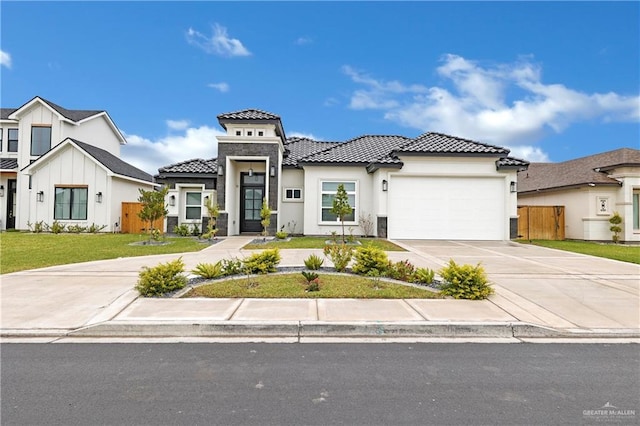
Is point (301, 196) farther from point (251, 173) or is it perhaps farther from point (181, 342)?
point (181, 342)

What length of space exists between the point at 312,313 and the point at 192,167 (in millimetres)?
16258

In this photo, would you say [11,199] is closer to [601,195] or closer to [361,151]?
[361,151]

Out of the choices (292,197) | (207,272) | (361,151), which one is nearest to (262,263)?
(207,272)

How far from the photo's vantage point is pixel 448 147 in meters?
16.4

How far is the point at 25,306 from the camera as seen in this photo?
5684 millimetres

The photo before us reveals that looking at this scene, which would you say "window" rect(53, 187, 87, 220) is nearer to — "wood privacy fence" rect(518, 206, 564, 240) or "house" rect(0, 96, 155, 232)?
"house" rect(0, 96, 155, 232)

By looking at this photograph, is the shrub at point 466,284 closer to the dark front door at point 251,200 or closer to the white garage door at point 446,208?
the white garage door at point 446,208

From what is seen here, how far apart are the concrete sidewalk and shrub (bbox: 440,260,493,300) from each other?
20cm

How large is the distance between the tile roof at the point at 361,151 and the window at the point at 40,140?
16.8m

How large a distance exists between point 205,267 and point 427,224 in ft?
38.3

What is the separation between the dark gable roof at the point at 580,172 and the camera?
59.8 ft
